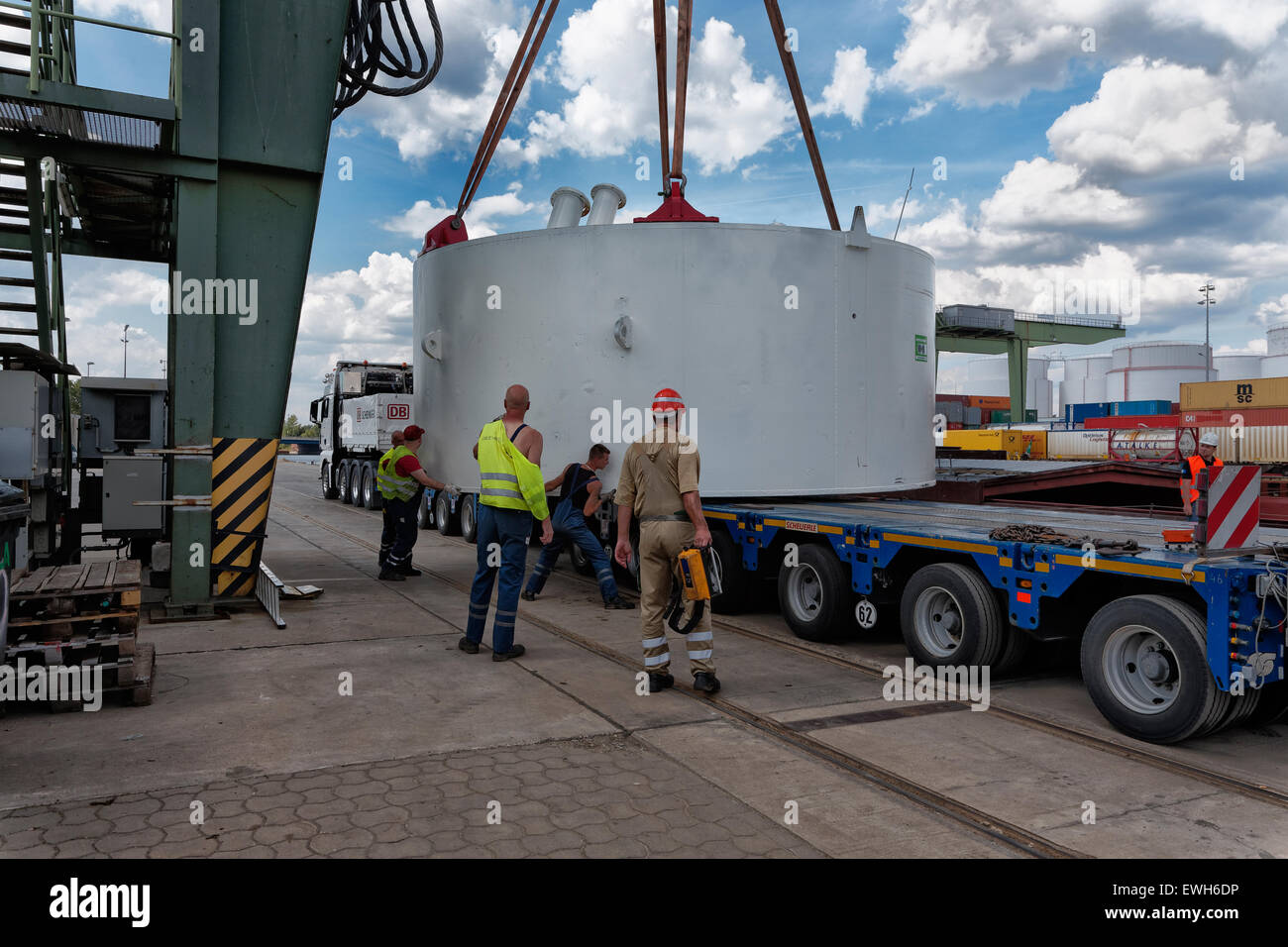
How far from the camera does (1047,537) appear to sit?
19.5ft

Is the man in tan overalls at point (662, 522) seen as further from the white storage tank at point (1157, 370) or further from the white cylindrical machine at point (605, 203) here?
the white storage tank at point (1157, 370)

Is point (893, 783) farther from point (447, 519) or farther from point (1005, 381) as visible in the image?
point (1005, 381)

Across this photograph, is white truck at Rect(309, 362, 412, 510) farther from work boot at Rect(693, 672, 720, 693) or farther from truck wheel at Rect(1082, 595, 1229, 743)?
truck wheel at Rect(1082, 595, 1229, 743)

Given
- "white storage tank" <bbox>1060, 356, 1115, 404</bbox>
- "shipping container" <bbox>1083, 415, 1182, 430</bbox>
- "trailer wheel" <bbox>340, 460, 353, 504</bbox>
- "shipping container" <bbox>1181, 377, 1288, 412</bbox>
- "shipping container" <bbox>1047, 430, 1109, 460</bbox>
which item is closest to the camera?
"shipping container" <bbox>1181, 377, 1288, 412</bbox>

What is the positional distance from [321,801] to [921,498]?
9.20 meters

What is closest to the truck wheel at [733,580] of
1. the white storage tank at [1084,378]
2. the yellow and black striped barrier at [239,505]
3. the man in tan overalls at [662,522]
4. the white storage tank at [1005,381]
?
the man in tan overalls at [662,522]

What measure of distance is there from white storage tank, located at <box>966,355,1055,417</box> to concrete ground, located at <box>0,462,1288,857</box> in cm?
7041

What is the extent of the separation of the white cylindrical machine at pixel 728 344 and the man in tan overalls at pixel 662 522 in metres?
3.11

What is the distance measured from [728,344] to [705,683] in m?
4.20

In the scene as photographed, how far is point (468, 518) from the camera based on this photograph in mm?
15820

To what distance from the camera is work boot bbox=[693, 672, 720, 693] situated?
5957mm

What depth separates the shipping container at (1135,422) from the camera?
30.6 m

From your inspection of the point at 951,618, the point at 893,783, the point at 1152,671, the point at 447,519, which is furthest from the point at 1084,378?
the point at 893,783

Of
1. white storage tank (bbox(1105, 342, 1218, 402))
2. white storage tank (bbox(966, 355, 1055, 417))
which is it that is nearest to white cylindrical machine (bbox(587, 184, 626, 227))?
white storage tank (bbox(1105, 342, 1218, 402))
